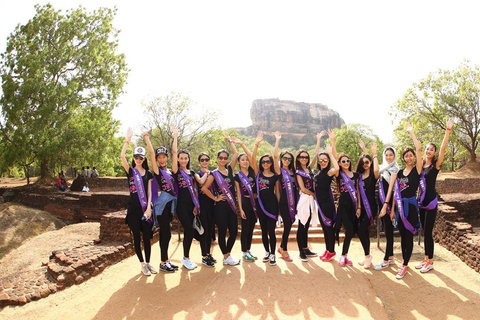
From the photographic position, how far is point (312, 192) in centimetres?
551

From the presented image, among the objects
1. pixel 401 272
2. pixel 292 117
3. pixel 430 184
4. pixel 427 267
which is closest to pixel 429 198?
pixel 430 184

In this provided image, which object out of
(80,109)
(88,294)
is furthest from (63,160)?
(88,294)

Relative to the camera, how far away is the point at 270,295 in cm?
423

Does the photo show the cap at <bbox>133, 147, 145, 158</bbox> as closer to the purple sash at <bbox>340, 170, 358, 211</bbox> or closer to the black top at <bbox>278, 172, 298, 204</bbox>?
the black top at <bbox>278, 172, 298, 204</bbox>

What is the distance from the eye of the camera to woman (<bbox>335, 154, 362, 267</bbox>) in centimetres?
520

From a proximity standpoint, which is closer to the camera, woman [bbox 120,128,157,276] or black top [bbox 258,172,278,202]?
woman [bbox 120,128,157,276]

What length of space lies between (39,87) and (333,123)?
3800 inches

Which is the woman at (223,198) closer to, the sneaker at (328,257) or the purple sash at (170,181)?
the purple sash at (170,181)

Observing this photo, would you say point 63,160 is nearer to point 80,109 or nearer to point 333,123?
point 80,109

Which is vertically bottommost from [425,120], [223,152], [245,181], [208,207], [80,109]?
[208,207]

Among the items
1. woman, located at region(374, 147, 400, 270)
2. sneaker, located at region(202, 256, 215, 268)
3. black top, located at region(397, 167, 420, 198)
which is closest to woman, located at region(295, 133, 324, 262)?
woman, located at region(374, 147, 400, 270)

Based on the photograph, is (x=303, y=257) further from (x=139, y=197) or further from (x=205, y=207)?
(x=139, y=197)

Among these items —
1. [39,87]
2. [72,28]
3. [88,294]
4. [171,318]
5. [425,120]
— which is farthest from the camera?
[425,120]

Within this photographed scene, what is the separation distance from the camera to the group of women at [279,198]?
4.96 meters
